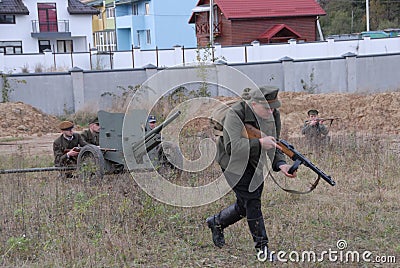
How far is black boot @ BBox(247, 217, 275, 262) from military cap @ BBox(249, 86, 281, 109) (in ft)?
3.36

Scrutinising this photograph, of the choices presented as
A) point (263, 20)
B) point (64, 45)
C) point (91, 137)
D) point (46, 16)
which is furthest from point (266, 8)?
point (91, 137)

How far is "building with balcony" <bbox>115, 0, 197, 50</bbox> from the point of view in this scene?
173 feet

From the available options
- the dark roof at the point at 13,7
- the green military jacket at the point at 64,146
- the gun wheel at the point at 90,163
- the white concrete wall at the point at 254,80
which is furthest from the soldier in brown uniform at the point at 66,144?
the dark roof at the point at 13,7

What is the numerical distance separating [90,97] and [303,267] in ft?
58.4

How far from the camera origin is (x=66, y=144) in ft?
35.4

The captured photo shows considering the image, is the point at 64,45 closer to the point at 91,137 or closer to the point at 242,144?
the point at 91,137

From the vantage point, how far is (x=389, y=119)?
18.0 metres

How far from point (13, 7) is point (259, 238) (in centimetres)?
4394

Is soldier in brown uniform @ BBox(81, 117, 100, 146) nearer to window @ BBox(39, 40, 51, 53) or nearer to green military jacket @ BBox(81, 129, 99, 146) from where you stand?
green military jacket @ BBox(81, 129, 99, 146)

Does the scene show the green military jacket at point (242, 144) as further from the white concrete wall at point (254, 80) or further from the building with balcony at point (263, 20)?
the building with balcony at point (263, 20)

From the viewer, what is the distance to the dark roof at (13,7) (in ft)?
151

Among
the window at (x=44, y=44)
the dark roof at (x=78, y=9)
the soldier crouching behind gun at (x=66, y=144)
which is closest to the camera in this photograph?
the soldier crouching behind gun at (x=66, y=144)

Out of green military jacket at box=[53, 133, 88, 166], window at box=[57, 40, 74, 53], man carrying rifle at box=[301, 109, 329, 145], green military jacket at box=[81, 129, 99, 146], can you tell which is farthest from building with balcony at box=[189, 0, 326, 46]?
green military jacket at box=[53, 133, 88, 166]

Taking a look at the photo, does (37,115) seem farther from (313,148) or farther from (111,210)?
(111,210)
